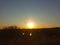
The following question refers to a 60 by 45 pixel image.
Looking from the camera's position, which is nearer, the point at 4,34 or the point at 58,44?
the point at 58,44

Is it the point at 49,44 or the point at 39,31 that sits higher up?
the point at 39,31

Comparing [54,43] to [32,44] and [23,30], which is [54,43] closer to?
[32,44]

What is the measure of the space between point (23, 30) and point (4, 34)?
17.6 feet

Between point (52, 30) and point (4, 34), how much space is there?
897 centimetres

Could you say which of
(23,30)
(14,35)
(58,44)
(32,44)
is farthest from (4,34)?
(58,44)

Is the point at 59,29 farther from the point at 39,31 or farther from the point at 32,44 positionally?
the point at 32,44

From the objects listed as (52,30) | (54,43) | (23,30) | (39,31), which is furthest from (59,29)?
(54,43)

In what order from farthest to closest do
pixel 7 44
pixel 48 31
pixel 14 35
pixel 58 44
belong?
pixel 48 31
pixel 14 35
pixel 7 44
pixel 58 44

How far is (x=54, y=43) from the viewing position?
2770cm

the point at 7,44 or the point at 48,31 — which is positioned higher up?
the point at 48,31

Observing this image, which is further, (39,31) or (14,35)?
(39,31)

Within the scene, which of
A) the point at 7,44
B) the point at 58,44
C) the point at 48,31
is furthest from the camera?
the point at 48,31

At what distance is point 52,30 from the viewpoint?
4044 centimetres

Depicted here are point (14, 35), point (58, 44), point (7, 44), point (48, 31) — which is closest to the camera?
point (58, 44)
